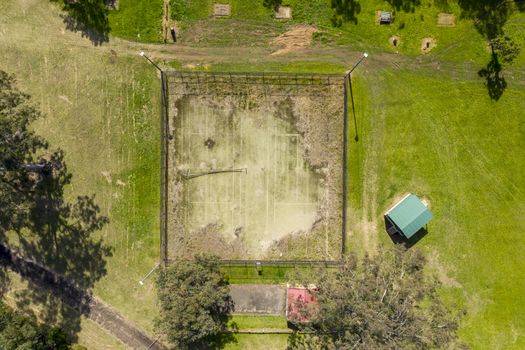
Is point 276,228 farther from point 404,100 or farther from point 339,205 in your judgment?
point 404,100

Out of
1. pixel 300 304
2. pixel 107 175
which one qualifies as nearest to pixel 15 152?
pixel 107 175

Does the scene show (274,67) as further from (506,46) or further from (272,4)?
(506,46)

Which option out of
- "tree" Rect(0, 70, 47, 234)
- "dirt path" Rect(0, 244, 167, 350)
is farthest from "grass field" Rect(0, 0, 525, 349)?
"tree" Rect(0, 70, 47, 234)

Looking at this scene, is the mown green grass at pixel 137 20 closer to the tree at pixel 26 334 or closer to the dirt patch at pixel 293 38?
the dirt patch at pixel 293 38

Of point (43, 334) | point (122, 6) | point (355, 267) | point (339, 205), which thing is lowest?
point (43, 334)

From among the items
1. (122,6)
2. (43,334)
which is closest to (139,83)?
(122,6)

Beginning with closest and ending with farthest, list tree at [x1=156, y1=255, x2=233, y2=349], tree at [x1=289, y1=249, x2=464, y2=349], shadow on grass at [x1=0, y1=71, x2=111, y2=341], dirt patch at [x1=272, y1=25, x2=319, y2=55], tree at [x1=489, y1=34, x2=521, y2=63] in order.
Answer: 1. tree at [x1=289, y1=249, x2=464, y2=349]
2. tree at [x1=156, y1=255, x2=233, y2=349]
3. tree at [x1=489, y1=34, x2=521, y2=63]
4. shadow on grass at [x1=0, y1=71, x2=111, y2=341]
5. dirt patch at [x1=272, y1=25, x2=319, y2=55]

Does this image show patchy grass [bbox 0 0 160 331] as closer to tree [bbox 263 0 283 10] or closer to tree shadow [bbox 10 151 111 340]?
tree shadow [bbox 10 151 111 340]
